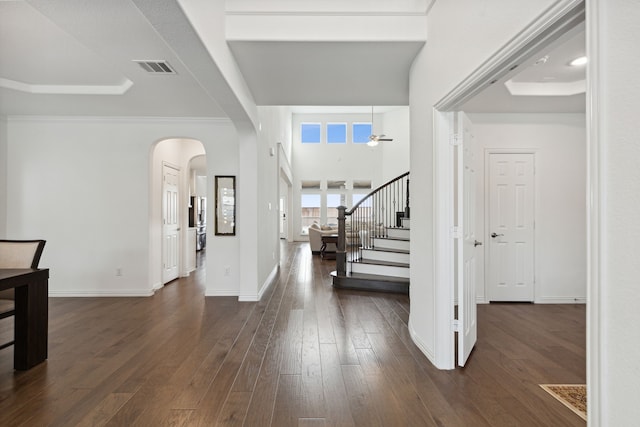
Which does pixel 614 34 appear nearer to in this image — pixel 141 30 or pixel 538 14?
pixel 538 14

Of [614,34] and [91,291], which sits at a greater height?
[614,34]

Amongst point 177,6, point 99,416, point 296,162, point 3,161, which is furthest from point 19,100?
point 296,162

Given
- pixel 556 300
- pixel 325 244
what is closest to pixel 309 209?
pixel 325 244

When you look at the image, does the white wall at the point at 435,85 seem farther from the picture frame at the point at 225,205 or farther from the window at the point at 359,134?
the window at the point at 359,134

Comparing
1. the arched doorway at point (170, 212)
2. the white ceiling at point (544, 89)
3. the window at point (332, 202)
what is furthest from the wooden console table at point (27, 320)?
the window at point (332, 202)

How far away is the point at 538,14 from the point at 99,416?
3.18m

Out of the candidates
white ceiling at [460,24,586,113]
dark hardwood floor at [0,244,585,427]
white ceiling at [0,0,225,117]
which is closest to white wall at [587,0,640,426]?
dark hardwood floor at [0,244,585,427]

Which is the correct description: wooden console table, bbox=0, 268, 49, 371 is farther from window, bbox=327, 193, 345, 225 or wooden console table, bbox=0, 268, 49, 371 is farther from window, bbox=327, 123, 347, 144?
window, bbox=327, 123, 347, 144

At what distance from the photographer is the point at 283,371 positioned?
260 centimetres

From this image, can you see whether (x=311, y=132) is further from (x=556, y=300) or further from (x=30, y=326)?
(x=30, y=326)

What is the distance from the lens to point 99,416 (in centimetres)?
202

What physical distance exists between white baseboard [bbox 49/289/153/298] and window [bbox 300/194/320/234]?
9.32m

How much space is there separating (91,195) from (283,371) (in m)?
4.28

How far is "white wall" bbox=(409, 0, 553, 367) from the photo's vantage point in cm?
188
